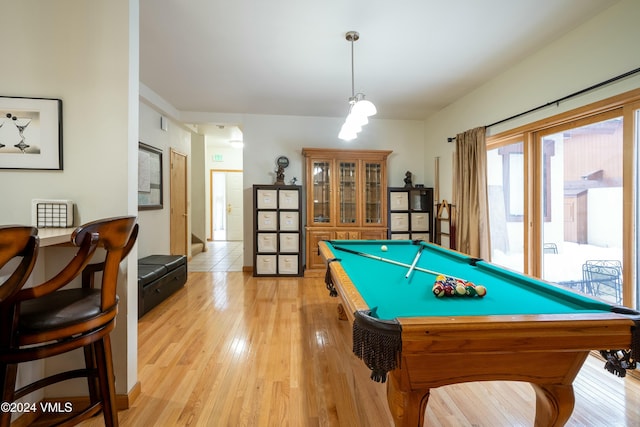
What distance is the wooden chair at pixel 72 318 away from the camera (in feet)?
3.07

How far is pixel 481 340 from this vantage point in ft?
3.12

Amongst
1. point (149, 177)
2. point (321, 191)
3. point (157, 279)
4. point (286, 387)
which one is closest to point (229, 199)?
point (149, 177)

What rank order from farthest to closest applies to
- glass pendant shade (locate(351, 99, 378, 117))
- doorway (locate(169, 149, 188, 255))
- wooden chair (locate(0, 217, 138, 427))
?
doorway (locate(169, 149, 188, 255))
glass pendant shade (locate(351, 99, 378, 117))
wooden chair (locate(0, 217, 138, 427))

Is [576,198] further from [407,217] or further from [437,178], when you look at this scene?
[407,217]

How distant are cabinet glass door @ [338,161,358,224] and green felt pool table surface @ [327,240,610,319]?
2281mm

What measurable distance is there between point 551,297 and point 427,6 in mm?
2103

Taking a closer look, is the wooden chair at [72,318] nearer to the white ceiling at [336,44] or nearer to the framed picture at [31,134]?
the framed picture at [31,134]

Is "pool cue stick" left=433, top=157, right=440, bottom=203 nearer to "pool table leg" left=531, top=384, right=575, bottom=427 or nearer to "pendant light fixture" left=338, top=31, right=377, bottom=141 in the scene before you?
"pendant light fixture" left=338, top=31, right=377, bottom=141

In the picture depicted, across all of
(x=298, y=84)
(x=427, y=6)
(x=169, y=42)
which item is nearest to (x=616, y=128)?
(x=427, y=6)

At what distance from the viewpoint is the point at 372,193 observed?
4.61 meters

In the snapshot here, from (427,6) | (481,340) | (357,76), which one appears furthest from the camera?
(357,76)

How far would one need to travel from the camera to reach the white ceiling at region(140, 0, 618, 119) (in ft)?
6.91

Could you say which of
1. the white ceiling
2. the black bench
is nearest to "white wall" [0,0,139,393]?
the white ceiling

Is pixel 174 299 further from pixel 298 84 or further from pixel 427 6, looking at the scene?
pixel 427 6
